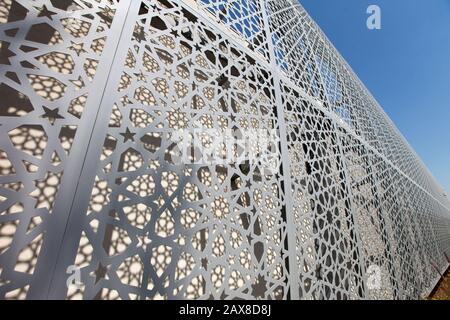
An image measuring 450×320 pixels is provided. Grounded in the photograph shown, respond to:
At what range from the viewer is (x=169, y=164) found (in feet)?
4.39

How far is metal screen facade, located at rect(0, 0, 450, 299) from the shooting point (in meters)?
0.99

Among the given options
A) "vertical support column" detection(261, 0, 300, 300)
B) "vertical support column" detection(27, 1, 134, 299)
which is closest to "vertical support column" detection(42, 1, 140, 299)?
"vertical support column" detection(27, 1, 134, 299)

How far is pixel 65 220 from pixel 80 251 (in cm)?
63

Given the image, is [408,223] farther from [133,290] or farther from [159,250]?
[133,290]

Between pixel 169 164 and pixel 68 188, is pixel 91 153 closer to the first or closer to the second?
pixel 68 188

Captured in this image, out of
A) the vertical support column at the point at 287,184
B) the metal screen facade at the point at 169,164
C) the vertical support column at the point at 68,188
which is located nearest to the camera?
the vertical support column at the point at 68,188

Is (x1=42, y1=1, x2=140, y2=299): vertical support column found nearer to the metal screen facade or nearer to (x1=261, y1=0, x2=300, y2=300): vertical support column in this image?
the metal screen facade

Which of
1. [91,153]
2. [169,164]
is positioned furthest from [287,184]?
[91,153]

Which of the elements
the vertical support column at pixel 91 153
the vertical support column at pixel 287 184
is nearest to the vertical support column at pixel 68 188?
the vertical support column at pixel 91 153

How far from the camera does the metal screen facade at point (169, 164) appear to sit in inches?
38.8

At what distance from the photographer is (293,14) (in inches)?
141

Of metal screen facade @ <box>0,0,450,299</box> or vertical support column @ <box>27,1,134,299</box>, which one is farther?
metal screen facade @ <box>0,0,450,299</box>

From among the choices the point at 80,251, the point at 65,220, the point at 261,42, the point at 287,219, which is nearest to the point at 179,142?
the point at 65,220

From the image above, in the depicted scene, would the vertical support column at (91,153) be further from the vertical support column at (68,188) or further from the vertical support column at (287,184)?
the vertical support column at (287,184)
